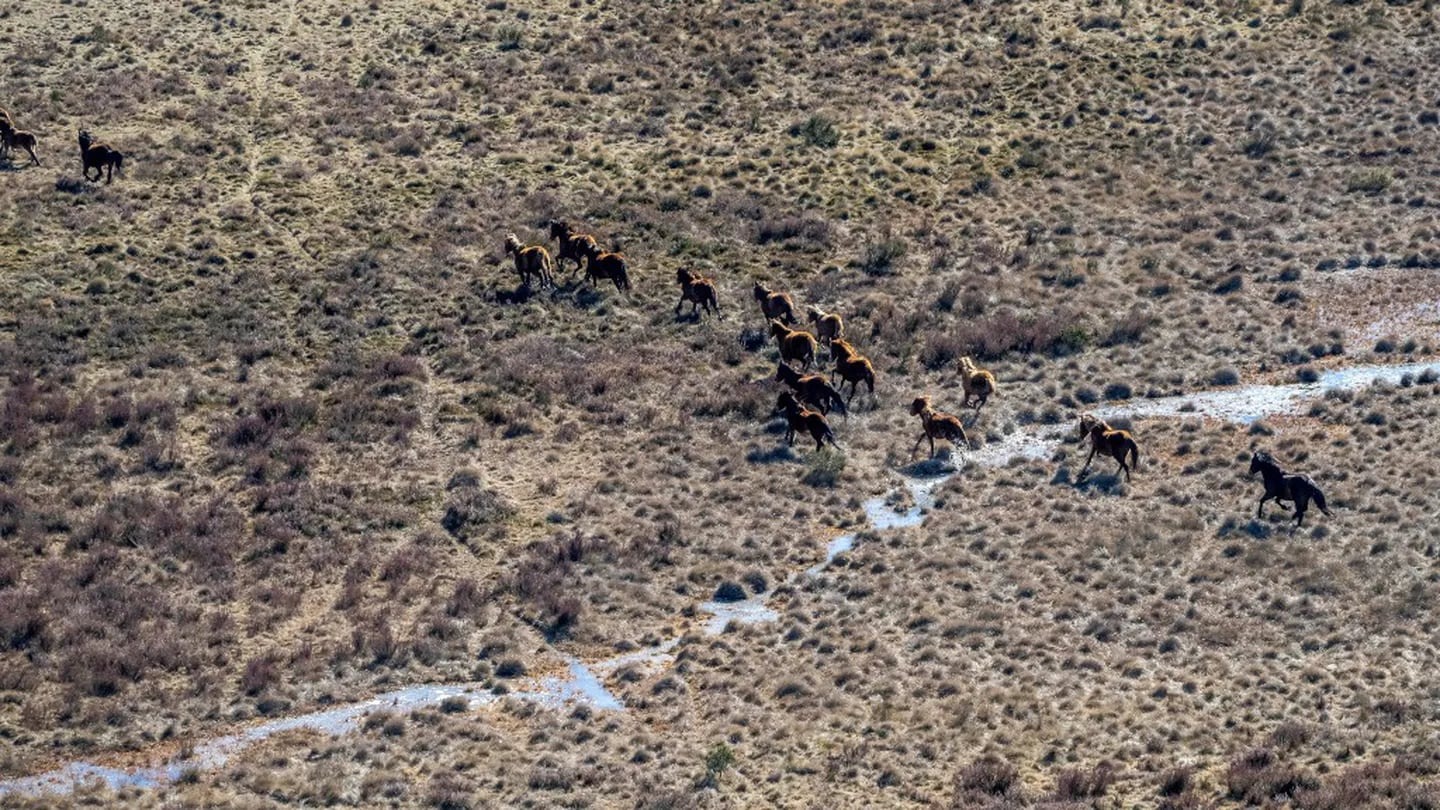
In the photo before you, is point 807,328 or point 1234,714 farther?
point 807,328

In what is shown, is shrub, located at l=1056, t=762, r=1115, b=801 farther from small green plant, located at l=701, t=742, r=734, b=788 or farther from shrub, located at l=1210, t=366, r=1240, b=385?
shrub, located at l=1210, t=366, r=1240, b=385

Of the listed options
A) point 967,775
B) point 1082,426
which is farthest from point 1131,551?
point 967,775

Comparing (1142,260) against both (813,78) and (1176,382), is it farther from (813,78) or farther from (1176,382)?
(813,78)

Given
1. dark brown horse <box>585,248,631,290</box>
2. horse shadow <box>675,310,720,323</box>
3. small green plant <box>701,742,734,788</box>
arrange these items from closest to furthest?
small green plant <box>701,742,734,788</box>, horse shadow <box>675,310,720,323</box>, dark brown horse <box>585,248,631,290</box>

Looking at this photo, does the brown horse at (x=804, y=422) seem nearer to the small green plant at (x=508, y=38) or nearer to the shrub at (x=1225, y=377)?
the shrub at (x=1225, y=377)

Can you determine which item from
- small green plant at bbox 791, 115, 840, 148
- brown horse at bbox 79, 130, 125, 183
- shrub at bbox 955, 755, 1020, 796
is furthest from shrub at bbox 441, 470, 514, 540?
small green plant at bbox 791, 115, 840, 148

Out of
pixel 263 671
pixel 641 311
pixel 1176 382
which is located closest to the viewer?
pixel 263 671

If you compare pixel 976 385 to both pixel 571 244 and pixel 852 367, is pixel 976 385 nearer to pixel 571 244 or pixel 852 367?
pixel 852 367
